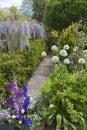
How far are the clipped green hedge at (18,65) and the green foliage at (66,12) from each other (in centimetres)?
314

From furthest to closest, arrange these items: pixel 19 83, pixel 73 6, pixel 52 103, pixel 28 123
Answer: pixel 73 6
pixel 19 83
pixel 52 103
pixel 28 123

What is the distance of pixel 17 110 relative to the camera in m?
4.01

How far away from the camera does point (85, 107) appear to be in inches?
188

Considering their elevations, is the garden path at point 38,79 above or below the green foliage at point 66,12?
below

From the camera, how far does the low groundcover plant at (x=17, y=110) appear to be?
3.98m

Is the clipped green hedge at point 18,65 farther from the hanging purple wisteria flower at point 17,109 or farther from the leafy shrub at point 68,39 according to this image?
the hanging purple wisteria flower at point 17,109

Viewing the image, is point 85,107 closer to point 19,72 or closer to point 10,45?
point 19,72

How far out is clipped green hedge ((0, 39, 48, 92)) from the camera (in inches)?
214

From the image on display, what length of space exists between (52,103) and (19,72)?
1.27m

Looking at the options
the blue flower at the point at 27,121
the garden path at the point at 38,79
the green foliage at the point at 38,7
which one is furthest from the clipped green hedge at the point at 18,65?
the green foliage at the point at 38,7

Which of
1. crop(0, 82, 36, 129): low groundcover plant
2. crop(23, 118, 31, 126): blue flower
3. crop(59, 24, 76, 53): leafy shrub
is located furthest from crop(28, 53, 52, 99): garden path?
crop(23, 118, 31, 126): blue flower

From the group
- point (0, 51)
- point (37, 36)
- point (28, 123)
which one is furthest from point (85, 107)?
point (37, 36)

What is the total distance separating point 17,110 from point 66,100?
0.88 meters

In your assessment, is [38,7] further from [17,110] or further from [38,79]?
[17,110]
